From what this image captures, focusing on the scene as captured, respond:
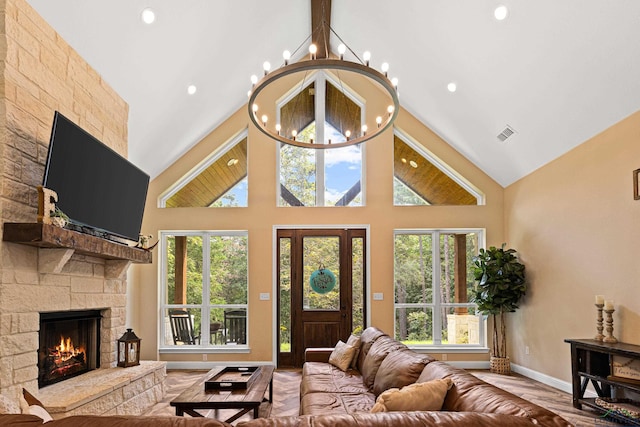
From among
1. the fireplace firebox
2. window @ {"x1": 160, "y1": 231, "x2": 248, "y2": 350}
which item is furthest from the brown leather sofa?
window @ {"x1": 160, "y1": 231, "x2": 248, "y2": 350}

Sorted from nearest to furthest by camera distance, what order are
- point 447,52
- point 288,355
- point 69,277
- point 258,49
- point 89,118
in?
point 69,277 → point 89,118 → point 447,52 → point 258,49 → point 288,355

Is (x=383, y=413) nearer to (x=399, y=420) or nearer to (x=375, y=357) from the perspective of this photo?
(x=399, y=420)

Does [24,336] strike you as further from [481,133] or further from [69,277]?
[481,133]

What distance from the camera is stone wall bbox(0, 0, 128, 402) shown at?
3602 mm

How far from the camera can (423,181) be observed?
8227 mm

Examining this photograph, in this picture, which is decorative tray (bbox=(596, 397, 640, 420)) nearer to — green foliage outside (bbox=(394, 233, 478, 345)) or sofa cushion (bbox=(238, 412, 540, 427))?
sofa cushion (bbox=(238, 412, 540, 427))

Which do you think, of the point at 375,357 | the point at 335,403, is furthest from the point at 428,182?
the point at 335,403

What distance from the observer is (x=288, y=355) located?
7914mm

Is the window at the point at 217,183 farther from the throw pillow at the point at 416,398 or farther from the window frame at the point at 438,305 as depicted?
the throw pillow at the point at 416,398

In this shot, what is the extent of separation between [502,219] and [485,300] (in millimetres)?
1453

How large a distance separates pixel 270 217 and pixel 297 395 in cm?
287

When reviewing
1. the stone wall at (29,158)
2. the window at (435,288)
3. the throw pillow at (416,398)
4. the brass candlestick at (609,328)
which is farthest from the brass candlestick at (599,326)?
the stone wall at (29,158)

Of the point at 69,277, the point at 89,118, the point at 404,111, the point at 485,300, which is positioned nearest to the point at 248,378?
the point at 69,277

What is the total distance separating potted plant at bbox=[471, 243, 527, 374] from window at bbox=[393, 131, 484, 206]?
1073mm
